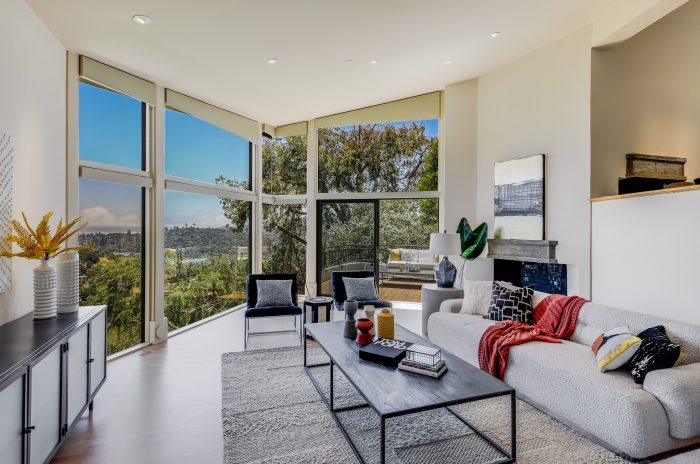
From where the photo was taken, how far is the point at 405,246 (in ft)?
20.9

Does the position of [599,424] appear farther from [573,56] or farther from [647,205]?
[573,56]

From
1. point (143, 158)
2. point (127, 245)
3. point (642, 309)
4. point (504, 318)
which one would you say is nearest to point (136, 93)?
point (143, 158)

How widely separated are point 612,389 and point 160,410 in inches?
123

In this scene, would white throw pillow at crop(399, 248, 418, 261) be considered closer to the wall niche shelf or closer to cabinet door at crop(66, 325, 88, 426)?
the wall niche shelf

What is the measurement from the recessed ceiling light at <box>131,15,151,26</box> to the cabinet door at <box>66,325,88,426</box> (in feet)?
8.13

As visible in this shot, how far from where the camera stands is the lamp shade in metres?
4.90

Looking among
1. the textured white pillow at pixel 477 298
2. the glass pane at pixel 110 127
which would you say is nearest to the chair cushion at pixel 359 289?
the textured white pillow at pixel 477 298

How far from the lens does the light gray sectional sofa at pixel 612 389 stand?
220 centimetres

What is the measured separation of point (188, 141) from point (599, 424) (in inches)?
213

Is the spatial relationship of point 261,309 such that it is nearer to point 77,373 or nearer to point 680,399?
point 77,373

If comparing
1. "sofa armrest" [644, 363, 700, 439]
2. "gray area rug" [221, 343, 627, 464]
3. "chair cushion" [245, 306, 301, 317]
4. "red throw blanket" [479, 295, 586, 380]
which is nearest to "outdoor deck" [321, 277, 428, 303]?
"chair cushion" [245, 306, 301, 317]

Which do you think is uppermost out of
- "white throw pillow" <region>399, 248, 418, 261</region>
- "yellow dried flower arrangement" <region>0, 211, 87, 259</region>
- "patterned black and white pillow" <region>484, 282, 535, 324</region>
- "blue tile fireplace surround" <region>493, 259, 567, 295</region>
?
"yellow dried flower arrangement" <region>0, 211, 87, 259</region>

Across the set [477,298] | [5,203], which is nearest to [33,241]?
[5,203]

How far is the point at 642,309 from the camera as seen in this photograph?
3.43 metres
